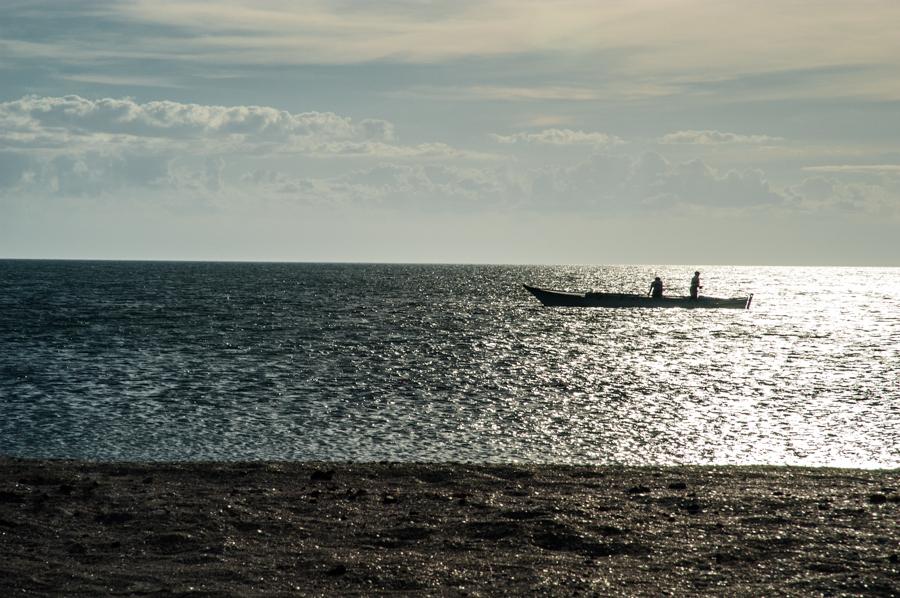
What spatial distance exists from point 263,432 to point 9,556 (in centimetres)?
1223

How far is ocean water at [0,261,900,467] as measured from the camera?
71.5 feet

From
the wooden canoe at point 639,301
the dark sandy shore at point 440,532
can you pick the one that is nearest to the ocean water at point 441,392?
the dark sandy shore at point 440,532

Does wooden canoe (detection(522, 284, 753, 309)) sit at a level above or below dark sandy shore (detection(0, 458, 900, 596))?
above

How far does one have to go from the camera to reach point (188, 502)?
1388 centimetres

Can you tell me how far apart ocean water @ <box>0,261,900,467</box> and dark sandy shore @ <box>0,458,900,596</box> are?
4337mm

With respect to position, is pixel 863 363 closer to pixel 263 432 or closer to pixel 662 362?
pixel 662 362

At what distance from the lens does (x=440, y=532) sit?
12.4 metres

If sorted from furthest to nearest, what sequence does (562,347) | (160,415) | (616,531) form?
1. (562,347)
2. (160,415)
3. (616,531)

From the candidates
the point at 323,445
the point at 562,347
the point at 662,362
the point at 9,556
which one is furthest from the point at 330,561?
the point at 562,347

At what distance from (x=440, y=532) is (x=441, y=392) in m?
20.1

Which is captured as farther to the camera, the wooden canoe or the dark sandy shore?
the wooden canoe

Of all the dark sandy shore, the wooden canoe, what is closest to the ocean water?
the dark sandy shore

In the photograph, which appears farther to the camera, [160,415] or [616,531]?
[160,415]

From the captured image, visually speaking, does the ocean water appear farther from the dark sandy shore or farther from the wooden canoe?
the wooden canoe
